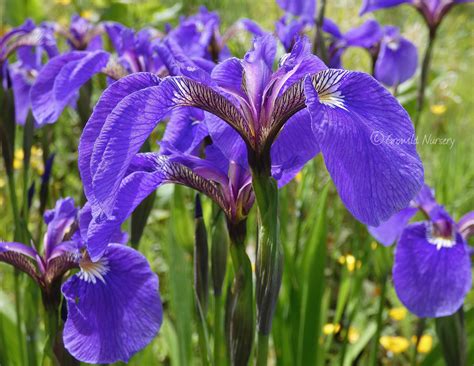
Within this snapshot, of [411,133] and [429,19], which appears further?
[429,19]

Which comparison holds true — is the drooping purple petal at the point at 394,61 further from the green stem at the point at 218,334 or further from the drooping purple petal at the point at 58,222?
the drooping purple petal at the point at 58,222

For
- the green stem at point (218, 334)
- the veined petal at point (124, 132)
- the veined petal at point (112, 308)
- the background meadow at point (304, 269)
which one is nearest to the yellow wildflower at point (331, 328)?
the background meadow at point (304, 269)

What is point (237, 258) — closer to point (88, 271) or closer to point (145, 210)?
point (88, 271)

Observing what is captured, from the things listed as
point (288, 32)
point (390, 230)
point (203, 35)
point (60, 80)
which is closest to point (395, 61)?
point (288, 32)

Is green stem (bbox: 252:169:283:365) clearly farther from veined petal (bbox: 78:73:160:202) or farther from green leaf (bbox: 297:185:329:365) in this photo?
green leaf (bbox: 297:185:329:365)

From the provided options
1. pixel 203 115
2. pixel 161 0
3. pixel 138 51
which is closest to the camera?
pixel 203 115

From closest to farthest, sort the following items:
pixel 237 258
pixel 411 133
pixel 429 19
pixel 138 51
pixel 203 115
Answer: pixel 411 133 < pixel 237 258 < pixel 203 115 < pixel 138 51 < pixel 429 19

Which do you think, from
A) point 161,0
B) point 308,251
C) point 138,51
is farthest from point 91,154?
point 161,0

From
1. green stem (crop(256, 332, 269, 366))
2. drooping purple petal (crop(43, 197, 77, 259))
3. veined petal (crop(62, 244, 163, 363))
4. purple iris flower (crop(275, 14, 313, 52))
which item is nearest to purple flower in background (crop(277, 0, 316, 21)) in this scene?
purple iris flower (crop(275, 14, 313, 52))
